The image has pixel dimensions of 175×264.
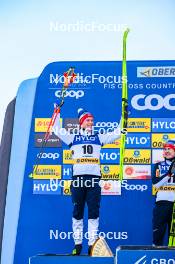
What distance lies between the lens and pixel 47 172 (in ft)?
7.57

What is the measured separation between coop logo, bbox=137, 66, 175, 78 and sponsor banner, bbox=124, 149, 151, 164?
0.35 metres

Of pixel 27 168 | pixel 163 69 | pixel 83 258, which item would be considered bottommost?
pixel 83 258

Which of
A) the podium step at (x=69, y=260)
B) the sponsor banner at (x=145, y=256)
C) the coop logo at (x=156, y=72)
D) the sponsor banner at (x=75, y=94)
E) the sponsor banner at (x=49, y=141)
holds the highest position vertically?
the coop logo at (x=156, y=72)

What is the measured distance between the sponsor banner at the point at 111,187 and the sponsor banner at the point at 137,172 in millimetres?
51

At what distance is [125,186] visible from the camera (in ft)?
7.52

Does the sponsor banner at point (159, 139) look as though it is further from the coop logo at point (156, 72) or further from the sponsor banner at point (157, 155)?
the coop logo at point (156, 72)

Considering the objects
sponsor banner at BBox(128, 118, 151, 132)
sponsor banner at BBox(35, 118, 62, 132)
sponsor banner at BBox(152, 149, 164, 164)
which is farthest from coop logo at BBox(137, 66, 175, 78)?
sponsor banner at BBox(35, 118, 62, 132)

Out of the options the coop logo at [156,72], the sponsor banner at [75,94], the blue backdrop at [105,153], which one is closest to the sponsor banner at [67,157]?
the blue backdrop at [105,153]

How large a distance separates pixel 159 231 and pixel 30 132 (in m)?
0.74

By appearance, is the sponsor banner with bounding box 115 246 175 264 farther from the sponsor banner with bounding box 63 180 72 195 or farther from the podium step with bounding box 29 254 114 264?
the sponsor banner with bounding box 63 180 72 195

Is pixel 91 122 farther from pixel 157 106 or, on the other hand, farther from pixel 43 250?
pixel 43 250

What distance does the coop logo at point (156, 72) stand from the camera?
2.35 m

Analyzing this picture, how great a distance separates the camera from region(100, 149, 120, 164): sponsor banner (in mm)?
2312

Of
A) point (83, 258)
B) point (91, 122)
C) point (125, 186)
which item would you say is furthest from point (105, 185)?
point (83, 258)
